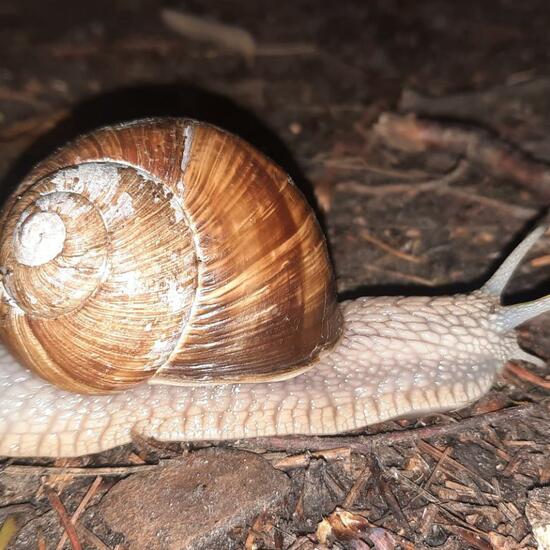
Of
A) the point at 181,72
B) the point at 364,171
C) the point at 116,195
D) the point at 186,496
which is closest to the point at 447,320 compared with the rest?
the point at 186,496

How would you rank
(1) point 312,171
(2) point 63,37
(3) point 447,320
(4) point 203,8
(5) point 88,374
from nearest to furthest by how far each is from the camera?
(5) point 88,374 → (3) point 447,320 → (1) point 312,171 → (2) point 63,37 → (4) point 203,8

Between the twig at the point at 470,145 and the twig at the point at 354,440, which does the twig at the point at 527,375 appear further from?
the twig at the point at 470,145

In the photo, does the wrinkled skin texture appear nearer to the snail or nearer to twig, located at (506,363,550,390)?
the snail

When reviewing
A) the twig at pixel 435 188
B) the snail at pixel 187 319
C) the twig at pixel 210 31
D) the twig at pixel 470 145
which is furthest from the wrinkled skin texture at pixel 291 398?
the twig at pixel 210 31

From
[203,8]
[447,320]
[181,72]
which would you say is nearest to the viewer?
[447,320]

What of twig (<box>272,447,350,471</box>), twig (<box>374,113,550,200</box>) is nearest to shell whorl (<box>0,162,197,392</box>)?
twig (<box>272,447,350,471</box>)

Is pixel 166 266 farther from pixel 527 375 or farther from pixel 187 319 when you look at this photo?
pixel 527 375

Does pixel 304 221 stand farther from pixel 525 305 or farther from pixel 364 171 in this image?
pixel 364 171
